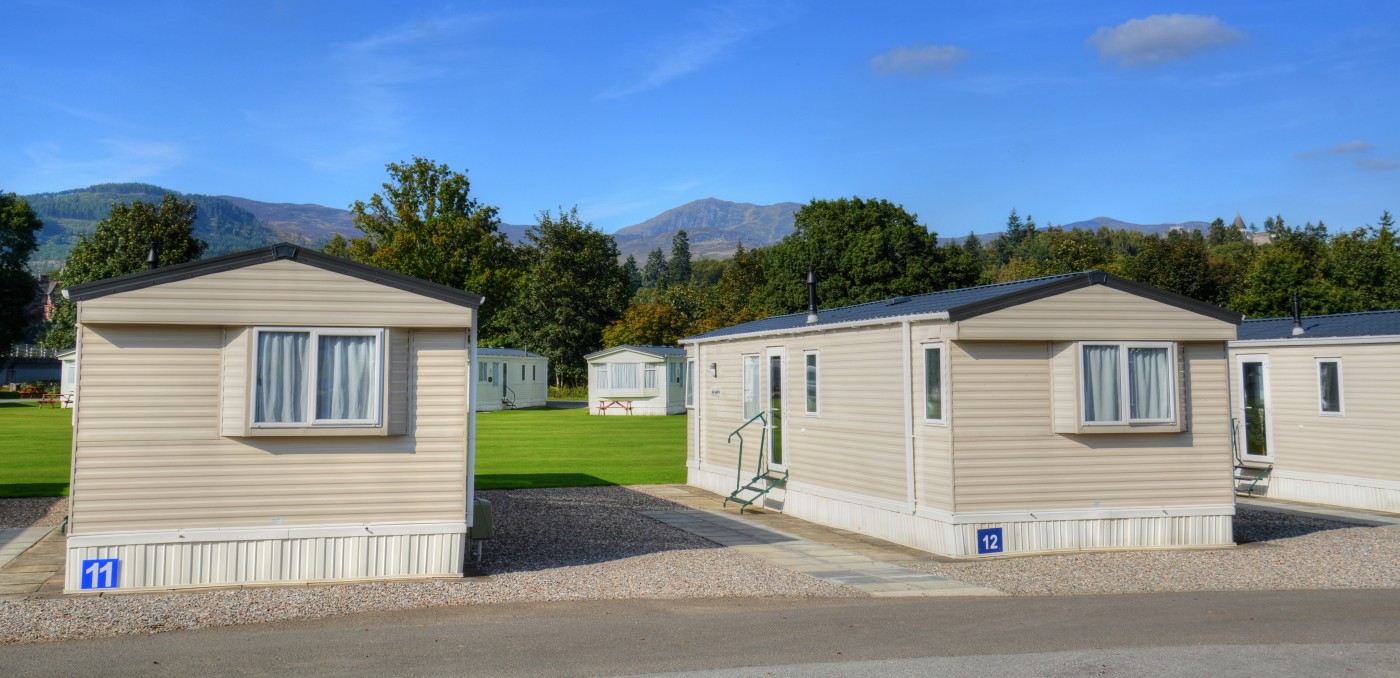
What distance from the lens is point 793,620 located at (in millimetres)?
7547

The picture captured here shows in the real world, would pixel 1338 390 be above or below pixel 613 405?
above

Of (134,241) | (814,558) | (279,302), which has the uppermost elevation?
(134,241)

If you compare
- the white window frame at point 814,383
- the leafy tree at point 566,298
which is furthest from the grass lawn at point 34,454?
the leafy tree at point 566,298

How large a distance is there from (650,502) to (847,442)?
364cm

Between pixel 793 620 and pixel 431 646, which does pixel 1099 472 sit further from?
pixel 431 646

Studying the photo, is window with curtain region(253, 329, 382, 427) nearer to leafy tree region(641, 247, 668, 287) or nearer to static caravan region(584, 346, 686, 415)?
static caravan region(584, 346, 686, 415)

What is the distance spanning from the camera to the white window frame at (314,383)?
28.1ft

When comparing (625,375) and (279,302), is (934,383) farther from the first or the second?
(625,375)

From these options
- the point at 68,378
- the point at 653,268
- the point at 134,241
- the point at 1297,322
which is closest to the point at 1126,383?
the point at 1297,322

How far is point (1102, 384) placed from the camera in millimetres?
10766

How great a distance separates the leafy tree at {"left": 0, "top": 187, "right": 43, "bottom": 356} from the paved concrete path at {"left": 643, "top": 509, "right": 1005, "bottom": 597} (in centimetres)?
5098

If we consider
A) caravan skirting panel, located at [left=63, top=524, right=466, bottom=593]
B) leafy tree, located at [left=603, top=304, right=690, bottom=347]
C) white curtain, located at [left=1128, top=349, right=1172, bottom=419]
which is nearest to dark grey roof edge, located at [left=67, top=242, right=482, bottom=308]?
caravan skirting panel, located at [left=63, top=524, right=466, bottom=593]

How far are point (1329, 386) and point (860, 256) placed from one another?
27589mm

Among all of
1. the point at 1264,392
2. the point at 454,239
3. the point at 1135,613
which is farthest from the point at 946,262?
the point at 1135,613
